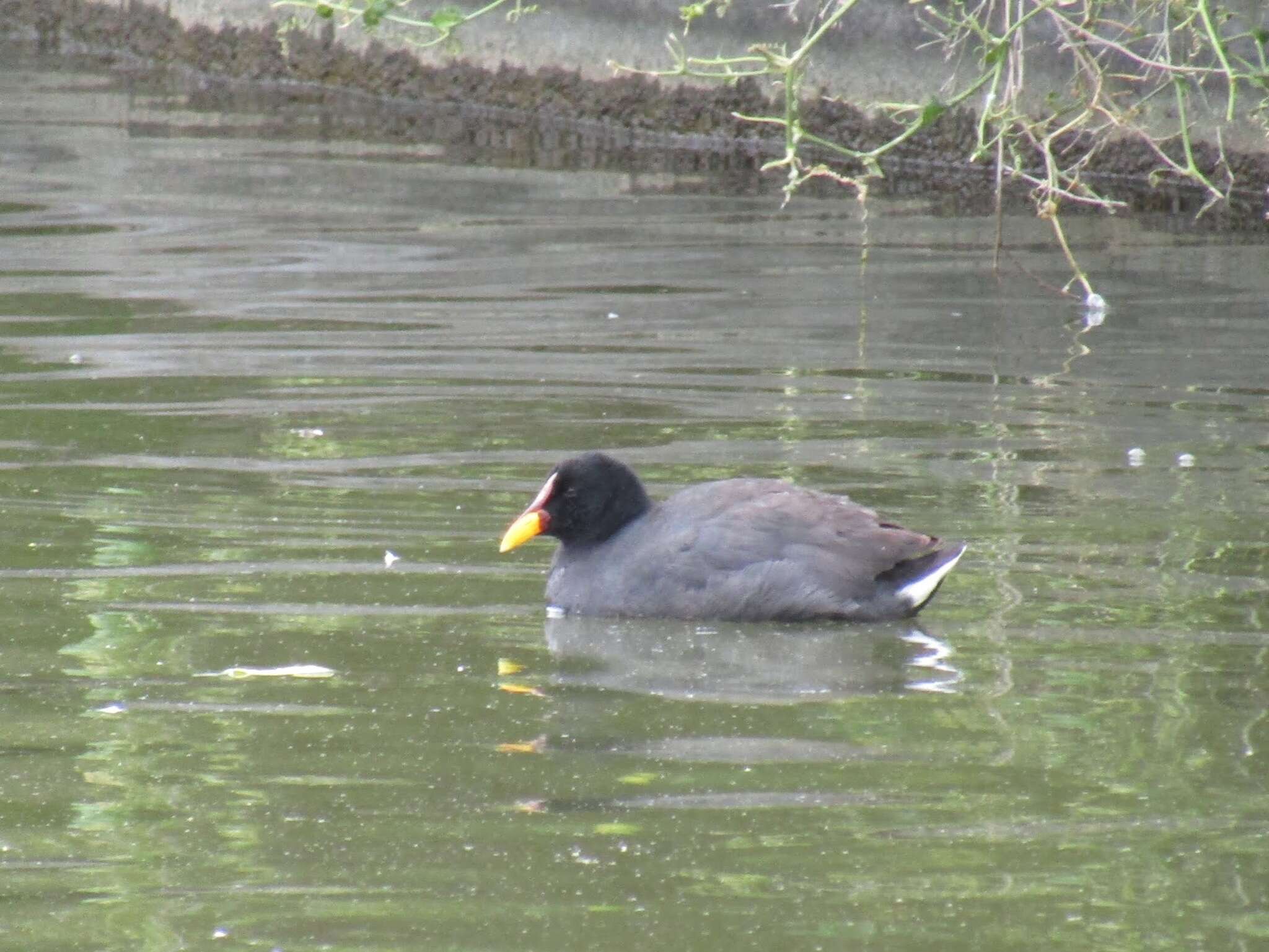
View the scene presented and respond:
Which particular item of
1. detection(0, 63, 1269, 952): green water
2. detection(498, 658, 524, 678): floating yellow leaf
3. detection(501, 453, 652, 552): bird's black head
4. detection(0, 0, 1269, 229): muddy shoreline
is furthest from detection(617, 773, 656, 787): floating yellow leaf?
detection(0, 0, 1269, 229): muddy shoreline

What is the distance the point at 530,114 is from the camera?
19484 millimetres

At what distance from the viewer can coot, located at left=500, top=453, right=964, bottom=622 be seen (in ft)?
22.4

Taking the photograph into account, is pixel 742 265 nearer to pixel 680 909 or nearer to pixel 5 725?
pixel 5 725

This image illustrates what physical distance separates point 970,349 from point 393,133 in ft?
28.7

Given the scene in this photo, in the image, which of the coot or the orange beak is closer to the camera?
the coot

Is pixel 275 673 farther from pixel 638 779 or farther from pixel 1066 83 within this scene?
pixel 1066 83

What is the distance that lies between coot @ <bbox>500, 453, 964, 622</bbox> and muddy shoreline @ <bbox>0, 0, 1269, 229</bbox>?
8.60 meters

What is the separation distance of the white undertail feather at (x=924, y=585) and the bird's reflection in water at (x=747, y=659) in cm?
10

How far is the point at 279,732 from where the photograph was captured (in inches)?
223

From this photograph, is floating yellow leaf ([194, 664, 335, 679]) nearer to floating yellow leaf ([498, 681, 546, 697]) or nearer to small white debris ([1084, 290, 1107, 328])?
floating yellow leaf ([498, 681, 546, 697])

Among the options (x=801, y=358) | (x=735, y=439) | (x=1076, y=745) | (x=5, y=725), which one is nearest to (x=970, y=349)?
(x=801, y=358)

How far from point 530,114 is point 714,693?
45.6ft

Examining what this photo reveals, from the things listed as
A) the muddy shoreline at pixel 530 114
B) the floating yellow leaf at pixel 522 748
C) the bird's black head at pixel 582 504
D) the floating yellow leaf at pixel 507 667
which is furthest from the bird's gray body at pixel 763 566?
the muddy shoreline at pixel 530 114

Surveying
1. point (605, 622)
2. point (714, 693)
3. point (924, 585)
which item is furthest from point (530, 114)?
point (714, 693)
